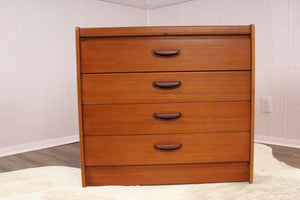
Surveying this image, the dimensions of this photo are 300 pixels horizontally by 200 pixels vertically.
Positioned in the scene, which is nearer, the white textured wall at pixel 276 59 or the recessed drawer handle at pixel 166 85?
the recessed drawer handle at pixel 166 85

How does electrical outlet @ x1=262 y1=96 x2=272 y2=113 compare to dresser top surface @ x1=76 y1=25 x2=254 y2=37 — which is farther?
electrical outlet @ x1=262 y1=96 x2=272 y2=113

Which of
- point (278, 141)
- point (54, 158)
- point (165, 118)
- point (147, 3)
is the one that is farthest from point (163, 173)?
point (147, 3)

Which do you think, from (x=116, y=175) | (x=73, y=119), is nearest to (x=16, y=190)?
(x=116, y=175)

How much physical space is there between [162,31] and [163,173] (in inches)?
25.4

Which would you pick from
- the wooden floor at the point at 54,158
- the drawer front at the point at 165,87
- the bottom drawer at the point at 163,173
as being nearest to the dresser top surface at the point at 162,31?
the drawer front at the point at 165,87

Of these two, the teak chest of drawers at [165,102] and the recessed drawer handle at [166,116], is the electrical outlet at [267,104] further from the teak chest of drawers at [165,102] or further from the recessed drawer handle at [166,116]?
the recessed drawer handle at [166,116]

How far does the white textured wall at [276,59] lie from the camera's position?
2.11 m

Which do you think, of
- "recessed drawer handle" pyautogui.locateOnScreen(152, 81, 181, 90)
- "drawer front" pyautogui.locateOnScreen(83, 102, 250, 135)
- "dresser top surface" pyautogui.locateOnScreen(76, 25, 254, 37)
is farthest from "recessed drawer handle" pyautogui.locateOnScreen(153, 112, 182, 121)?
"dresser top surface" pyautogui.locateOnScreen(76, 25, 254, 37)

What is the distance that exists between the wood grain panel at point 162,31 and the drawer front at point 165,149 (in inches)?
17.9

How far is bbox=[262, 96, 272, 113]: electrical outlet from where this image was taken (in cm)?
225

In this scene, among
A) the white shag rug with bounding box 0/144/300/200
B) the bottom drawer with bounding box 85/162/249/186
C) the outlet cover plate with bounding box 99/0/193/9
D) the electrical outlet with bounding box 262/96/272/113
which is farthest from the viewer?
the outlet cover plate with bounding box 99/0/193/9

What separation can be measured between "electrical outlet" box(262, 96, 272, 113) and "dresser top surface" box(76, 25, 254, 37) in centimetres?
115

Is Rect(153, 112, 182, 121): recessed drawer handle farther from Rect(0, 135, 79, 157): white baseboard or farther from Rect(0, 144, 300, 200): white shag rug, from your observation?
Rect(0, 135, 79, 157): white baseboard

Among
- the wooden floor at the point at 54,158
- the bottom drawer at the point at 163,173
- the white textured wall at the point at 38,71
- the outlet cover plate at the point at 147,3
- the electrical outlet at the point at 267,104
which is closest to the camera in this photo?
the bottom drawer at the point at 163,173
